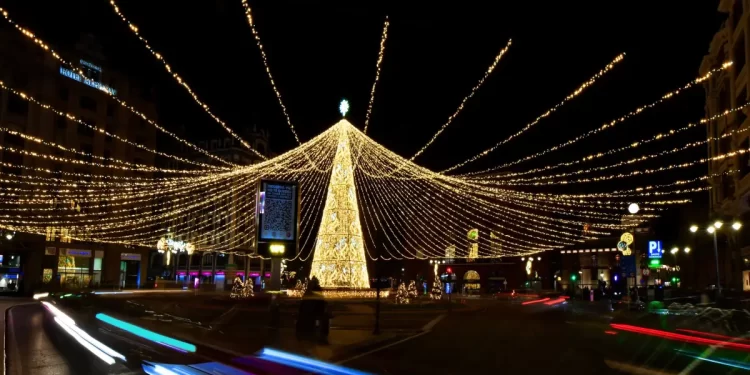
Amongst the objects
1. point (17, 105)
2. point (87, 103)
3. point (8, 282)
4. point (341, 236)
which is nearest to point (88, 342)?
point (341, 236)

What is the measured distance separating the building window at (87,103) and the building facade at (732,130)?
50815 millimetres

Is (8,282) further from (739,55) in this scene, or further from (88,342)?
(739,55)

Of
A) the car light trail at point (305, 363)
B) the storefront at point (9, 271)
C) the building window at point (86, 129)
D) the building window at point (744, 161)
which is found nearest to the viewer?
the car light trail at point (305, 363)

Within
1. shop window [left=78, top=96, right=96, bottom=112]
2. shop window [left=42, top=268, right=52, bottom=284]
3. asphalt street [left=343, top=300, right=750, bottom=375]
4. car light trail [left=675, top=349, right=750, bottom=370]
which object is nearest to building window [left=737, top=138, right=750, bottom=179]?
asphalt street [left=343, top=300, right=750, bottom=375]

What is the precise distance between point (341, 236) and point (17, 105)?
33.0 meters

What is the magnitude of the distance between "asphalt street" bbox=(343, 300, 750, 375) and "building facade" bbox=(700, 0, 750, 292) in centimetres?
1702

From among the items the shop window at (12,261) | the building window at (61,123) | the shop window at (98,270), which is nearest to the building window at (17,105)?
the building window at (61,123)

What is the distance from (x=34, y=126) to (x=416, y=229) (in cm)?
3965

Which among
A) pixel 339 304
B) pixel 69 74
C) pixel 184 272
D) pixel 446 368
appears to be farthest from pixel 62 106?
pixel 446 368

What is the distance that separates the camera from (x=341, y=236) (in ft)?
94.5

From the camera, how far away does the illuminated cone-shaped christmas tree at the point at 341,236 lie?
28.6 m

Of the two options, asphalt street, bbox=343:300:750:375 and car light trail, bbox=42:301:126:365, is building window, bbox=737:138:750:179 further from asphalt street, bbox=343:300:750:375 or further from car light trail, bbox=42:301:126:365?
car light trail, bbox=42:301:126:365

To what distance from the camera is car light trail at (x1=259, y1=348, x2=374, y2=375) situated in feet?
27.2

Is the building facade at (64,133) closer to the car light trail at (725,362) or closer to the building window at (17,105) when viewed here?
the building window at (17,105)
